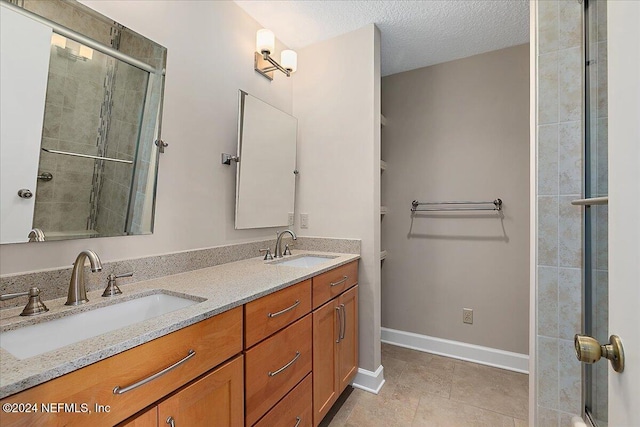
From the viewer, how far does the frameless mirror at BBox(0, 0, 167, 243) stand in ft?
2.98

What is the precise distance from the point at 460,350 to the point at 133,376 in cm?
243

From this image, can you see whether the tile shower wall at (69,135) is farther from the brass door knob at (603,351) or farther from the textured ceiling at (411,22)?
the brass door knob at (603,351)

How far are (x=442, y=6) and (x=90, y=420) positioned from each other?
251 cm

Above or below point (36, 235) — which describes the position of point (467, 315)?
below

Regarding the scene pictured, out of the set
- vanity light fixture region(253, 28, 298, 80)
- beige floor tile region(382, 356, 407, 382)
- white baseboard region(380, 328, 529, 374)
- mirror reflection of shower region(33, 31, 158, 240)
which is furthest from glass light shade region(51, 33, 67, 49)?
white baseboard region(380, 328, 529, 374)

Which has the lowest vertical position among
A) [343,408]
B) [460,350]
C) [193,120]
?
[343,408]

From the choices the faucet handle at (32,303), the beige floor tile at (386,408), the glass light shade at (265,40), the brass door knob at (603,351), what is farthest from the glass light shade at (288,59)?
the beige floor tile at (386,408)

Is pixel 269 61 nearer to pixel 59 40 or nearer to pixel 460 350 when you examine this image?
pixel 59 40

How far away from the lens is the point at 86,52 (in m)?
1.08

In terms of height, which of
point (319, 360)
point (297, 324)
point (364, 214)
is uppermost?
point (364, 214)

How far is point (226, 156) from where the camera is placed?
1691 millimetres

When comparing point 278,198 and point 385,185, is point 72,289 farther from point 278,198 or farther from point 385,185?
point 385,185

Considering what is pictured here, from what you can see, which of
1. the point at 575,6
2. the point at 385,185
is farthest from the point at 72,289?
the point at 385,185

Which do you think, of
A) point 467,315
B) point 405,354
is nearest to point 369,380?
point 405,354
